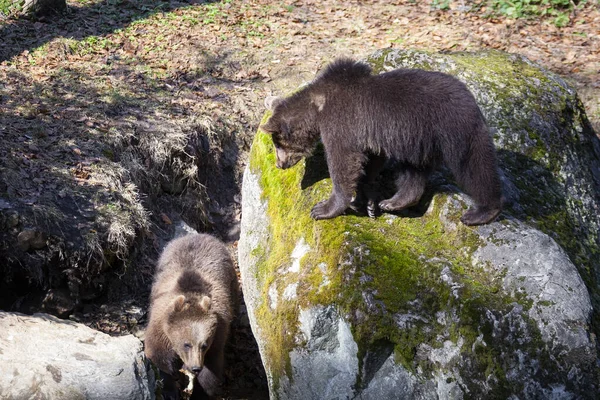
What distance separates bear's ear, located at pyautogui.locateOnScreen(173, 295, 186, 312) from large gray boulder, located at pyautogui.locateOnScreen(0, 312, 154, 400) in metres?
1.31

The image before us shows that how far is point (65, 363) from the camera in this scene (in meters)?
5.45

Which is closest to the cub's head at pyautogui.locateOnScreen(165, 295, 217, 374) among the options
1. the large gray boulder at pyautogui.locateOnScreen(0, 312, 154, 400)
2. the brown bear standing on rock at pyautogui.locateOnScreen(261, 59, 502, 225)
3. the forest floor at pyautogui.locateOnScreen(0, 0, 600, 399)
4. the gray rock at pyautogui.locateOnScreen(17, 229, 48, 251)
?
the forest floor at pyautogui.locateOnScreen(0, 0, 600, 399)

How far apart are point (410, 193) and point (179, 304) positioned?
3.37m

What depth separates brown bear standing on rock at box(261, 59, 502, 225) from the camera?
5523 millimetres

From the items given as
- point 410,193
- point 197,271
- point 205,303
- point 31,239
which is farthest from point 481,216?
point 31,239

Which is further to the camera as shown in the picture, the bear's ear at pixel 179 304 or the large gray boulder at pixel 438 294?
the bear's ear at pixel 179 304

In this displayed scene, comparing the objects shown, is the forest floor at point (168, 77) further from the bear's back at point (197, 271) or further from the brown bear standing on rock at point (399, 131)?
the brown bear standing on rock at point (399, 131)

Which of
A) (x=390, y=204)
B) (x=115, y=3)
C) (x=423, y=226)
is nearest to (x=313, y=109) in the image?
(x=390, y=204)

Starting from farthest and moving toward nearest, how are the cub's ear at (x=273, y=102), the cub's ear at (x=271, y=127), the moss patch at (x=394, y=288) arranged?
the cub's ear at (x=273, y=102) → the cub's ear at (x=271, y=127) → the moss patch at (x=394, y=288)

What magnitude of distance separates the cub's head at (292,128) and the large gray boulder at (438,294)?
387 millimetres

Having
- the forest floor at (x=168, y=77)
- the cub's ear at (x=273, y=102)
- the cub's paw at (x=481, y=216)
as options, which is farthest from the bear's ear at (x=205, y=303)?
the cub's paw at (x=481, y=216)

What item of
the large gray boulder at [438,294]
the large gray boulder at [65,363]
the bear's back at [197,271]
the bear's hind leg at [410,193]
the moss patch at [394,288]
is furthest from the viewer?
the bear's back at [197,271]

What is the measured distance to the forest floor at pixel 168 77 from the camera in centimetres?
849

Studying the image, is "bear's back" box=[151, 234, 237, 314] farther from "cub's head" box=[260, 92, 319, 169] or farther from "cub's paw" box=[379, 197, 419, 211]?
"cub's paw" box=[379, 197, 419, 211]
